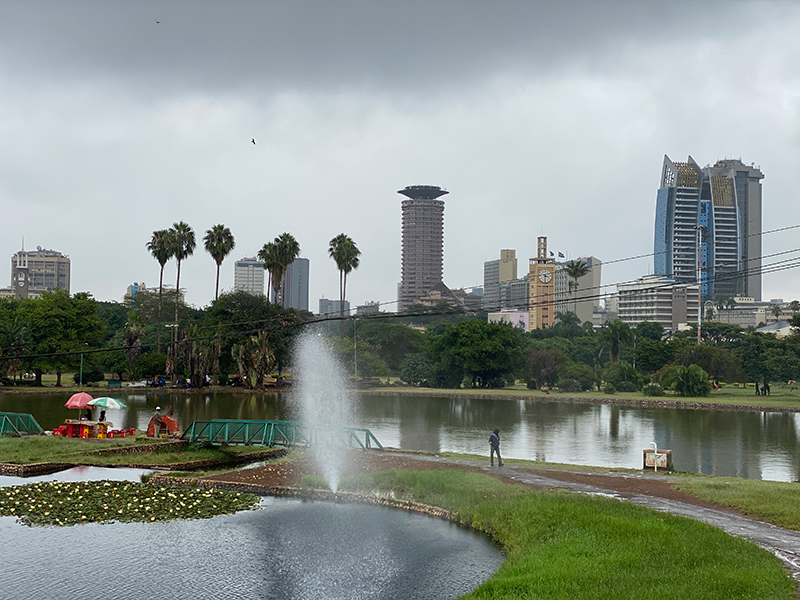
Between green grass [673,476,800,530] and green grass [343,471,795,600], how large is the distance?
142 inches

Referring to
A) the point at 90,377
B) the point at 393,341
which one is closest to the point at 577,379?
the point at 393,341

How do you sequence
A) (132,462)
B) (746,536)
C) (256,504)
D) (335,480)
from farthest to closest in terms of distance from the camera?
1. (132,462)
2. (335,480)
3. (256,504)
4. (746,536)

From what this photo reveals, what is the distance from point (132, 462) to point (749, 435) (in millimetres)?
44721

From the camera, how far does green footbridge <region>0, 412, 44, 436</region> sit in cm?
3812

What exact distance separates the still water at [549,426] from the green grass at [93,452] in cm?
1343

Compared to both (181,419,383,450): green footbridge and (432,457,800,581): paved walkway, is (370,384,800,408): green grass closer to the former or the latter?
(181,419,383,450): green footbridge

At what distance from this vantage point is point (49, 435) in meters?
38.3

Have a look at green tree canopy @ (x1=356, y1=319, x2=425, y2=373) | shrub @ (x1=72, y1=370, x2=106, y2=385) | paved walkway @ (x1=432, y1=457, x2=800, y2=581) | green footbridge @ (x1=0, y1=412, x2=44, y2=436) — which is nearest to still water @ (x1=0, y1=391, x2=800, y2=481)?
green footbridge @ (x1=0, y1=412, x2=44, y2=436)

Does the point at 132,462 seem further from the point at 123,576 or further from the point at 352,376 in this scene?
the point at 352,376

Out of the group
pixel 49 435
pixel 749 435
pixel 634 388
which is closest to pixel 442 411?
pixel 749 435

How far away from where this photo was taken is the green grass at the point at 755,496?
20.2 m

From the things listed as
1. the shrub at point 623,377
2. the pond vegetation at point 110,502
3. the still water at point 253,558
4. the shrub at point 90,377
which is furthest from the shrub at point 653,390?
the pond vegetation at point 110,502

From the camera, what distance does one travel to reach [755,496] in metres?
23.0

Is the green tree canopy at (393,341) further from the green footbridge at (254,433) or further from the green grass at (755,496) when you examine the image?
the green grass at (755,496)
